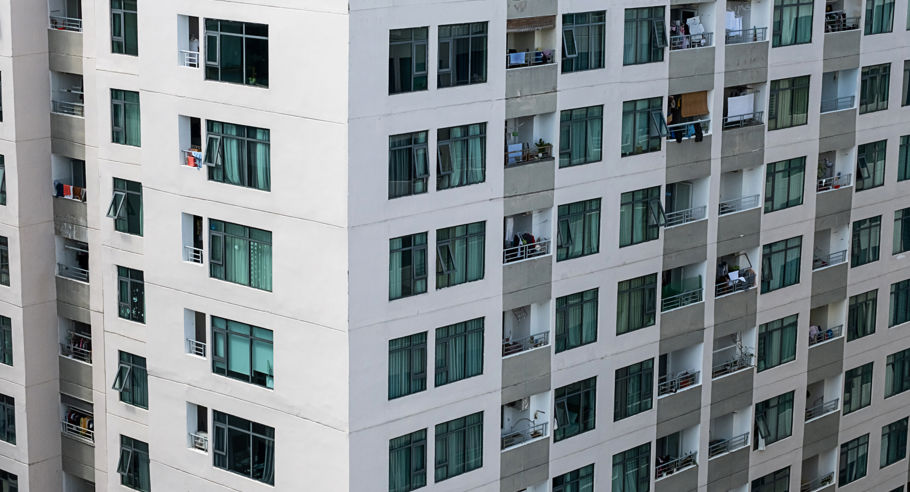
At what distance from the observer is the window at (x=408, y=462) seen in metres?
40.7

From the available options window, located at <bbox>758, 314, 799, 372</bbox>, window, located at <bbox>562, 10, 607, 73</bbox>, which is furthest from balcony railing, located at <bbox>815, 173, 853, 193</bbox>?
window, located at <bbox>562, 10, 607, 73</bbox>

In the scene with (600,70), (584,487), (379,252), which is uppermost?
(600,70)

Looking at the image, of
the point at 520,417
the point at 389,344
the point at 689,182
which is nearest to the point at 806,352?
the point at 689,182

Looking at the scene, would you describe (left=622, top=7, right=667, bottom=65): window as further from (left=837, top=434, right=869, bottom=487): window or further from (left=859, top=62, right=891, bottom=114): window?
(left=837, top=434, right=869, bottom=487): window

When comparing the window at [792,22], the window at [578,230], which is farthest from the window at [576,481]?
the window at [792,22]

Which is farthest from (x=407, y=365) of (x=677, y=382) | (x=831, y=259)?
(x=831, y=259)

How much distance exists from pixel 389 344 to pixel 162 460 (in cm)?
834

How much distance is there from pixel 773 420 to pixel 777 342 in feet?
8.55

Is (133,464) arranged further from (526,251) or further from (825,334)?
(825,334)

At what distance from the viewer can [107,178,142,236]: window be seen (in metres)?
45.8

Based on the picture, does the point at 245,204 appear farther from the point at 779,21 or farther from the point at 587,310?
the point at 779,21

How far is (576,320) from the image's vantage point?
147ft

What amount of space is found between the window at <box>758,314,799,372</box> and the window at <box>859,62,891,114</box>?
743cm

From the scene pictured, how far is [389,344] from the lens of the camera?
131 feet
